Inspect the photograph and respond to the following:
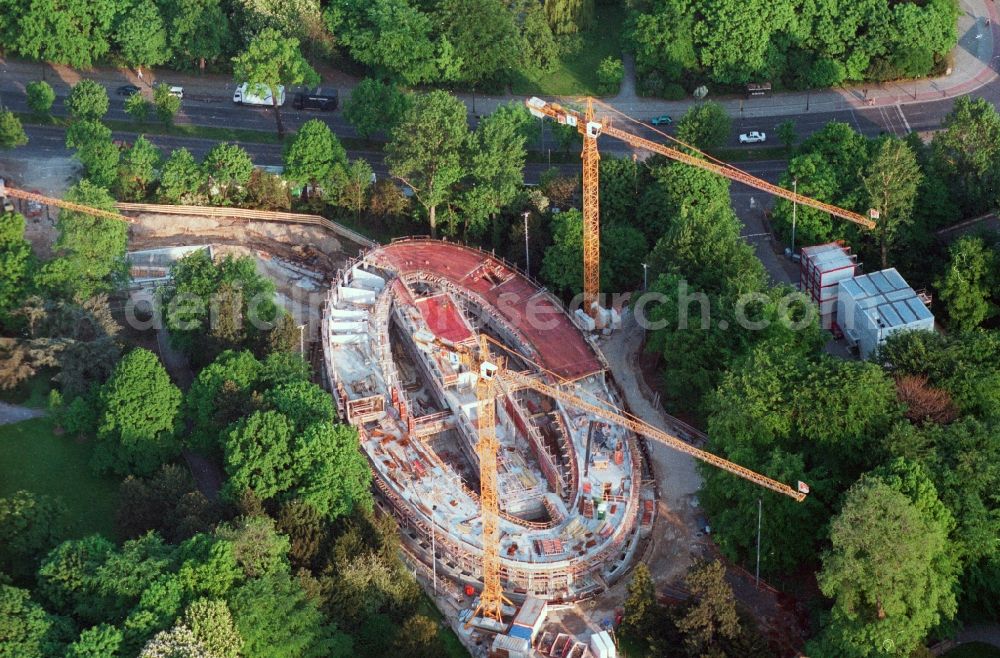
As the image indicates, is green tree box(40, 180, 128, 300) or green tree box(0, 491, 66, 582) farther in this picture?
green tree box(40, 180, 128, 300)

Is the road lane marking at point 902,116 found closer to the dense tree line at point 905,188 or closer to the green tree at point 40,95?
the dense tree line at point 905,188

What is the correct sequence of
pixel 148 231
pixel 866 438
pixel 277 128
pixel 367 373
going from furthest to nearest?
pixel 277 128
pixel 148 231
pixel 367 373
pixel 866 438

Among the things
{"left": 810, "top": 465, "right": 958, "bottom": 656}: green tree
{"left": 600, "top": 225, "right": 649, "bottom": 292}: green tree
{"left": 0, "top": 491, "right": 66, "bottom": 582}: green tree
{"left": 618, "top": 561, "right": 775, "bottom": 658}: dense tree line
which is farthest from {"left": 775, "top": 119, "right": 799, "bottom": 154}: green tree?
{"left": 0, "top": 491, "right": 66, "bottom": 582}: green tree

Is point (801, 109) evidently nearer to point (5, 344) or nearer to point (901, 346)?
point (901, 346)

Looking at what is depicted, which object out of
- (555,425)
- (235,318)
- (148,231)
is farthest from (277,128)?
(555,425)

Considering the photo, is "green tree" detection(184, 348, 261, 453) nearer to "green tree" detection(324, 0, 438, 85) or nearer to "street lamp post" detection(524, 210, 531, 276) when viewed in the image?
"street lamp post" detection(524, 210, 531, 276)

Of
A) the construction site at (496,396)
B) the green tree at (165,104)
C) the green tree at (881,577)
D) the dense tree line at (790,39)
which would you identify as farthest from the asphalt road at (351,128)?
the green tree at (881,577)
